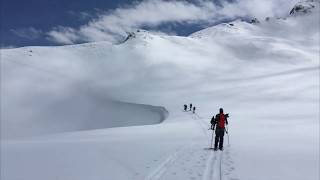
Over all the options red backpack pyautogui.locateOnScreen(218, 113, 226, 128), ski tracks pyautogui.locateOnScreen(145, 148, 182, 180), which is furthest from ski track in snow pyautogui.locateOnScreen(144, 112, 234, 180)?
red backpack pyautogui.locateOnScreen(218, 113, 226, 128)

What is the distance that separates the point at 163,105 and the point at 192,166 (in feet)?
203

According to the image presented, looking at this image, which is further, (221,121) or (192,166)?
(221,121)

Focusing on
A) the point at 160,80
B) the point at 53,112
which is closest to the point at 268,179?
the point at 53,112

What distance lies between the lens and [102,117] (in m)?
79.9

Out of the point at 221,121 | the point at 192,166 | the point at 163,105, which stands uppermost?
the point at 163,105

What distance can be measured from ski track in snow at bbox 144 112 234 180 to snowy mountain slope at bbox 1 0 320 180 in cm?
3

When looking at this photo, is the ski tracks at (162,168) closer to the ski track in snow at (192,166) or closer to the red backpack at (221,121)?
the ski track in snow at (192,166)

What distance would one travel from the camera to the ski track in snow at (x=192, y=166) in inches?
458

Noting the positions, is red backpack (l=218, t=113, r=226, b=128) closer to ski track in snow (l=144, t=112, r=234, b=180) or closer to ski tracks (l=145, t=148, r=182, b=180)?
ski track in snow (l=144, t=112, r=234, b=180)

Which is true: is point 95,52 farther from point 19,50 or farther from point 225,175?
point 225,175

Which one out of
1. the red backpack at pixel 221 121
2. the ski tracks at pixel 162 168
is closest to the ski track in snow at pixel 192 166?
the ski tracks at pixel 162 168

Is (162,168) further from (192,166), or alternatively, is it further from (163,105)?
(163,105)

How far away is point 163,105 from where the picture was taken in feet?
246

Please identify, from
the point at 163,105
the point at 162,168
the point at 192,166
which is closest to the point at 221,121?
the point at 192,166
